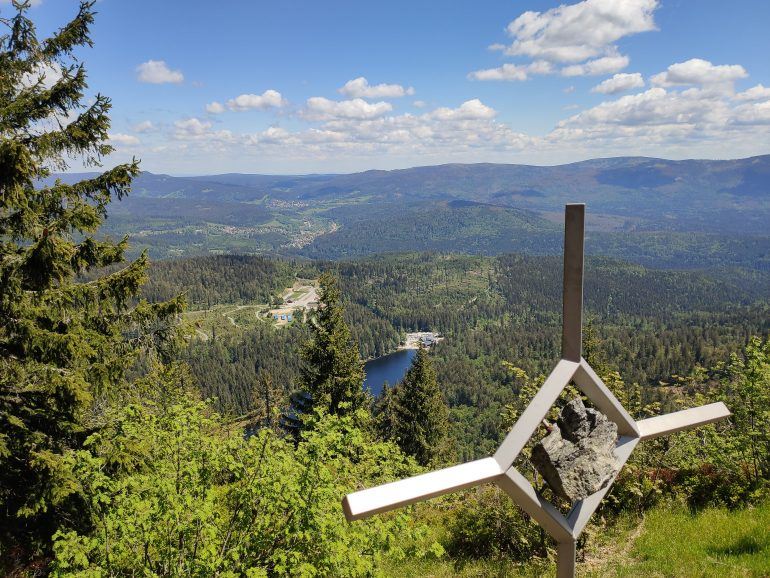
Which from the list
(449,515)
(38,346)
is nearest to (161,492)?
(38,346)

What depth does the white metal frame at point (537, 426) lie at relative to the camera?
235 centimetres

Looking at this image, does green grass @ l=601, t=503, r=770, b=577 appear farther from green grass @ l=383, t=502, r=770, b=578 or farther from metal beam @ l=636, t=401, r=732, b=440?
metal beam @ l=636, t=401, r=732, b=440

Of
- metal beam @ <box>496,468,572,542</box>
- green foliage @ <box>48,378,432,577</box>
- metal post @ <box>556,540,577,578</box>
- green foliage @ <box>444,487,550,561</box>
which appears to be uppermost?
metal beam @ <box>496,468,572,542</box>

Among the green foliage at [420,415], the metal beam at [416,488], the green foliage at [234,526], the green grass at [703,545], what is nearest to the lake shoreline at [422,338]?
the green foliage at [420,415]

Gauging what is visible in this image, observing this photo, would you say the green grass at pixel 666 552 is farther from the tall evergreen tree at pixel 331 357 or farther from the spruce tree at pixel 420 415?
the spruce tree at pixel 420 415

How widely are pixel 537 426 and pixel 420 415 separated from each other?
28.0 metres

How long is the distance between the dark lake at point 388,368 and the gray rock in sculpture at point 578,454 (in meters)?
123

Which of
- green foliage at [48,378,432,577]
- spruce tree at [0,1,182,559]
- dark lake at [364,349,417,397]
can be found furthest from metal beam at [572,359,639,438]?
dark lake at [364,349,417,397]

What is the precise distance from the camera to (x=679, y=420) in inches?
135

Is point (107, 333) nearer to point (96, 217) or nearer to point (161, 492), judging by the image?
point (96, 217)

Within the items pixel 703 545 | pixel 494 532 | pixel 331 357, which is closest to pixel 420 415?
pixel 331 357

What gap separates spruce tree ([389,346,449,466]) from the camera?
29.4m

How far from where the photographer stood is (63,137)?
24.3ft

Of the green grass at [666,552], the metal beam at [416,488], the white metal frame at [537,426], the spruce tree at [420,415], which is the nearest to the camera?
the metal beam at [416,488]
